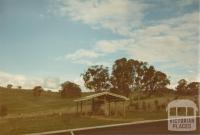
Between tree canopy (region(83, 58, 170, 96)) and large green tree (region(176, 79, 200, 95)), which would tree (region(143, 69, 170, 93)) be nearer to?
tree canopy (region(83, 58, 170, 96))

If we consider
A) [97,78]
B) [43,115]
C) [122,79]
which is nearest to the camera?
[43,115]

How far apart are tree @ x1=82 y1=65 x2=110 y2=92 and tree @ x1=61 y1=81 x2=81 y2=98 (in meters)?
0.72

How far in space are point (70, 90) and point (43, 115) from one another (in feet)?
7.16

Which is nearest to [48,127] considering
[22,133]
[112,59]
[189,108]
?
[22,133]

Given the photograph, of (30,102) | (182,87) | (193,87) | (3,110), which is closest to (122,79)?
(182,87)

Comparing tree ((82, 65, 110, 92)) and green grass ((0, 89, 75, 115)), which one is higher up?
tree ((82, 65, 110, 92))

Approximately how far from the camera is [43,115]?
775 inches

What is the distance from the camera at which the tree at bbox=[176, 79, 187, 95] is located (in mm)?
19425

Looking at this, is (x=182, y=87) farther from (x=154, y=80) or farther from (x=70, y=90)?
(x=70, y=90)

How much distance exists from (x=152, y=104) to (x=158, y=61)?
559cm

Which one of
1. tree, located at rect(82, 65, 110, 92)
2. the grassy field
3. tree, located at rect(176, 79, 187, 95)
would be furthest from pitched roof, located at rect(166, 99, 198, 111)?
tree, located at rect(82, 65, 110, 92)

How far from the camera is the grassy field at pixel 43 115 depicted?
17.7 metres

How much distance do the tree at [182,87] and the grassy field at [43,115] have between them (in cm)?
112

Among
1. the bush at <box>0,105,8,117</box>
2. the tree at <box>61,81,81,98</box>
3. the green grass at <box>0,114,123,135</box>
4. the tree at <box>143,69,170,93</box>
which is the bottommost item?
the green grass at <box>0,114,123,135</box>
